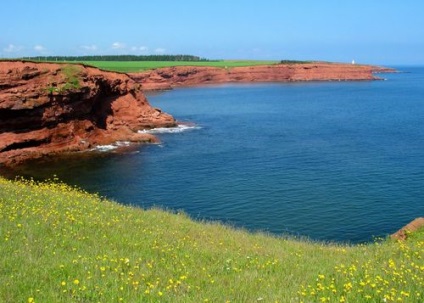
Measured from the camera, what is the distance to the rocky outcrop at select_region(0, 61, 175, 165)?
1790 inches

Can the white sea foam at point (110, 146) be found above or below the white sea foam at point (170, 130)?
below

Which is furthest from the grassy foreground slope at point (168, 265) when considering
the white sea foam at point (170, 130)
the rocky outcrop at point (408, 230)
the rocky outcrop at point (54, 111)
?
the white sea foam at point (170, 130)

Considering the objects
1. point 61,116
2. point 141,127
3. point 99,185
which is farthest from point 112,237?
point 141,127

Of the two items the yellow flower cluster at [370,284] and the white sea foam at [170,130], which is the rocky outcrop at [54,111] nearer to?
the white sea foam at [170,130]

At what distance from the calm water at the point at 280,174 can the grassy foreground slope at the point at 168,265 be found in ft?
36.0

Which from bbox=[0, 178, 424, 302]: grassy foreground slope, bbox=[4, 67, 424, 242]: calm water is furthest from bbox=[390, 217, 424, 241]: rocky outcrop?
bbox=[4, 67, 424, 242]: calm water

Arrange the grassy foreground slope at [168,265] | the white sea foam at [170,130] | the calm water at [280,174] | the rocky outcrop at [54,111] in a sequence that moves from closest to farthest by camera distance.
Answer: the grassy foreground slope at [168,265] < the calm water at [280,174] < the rocky outcrop at [54,111] < the white sea foam at [170,130]

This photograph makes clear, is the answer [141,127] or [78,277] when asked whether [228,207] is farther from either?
[141,127]

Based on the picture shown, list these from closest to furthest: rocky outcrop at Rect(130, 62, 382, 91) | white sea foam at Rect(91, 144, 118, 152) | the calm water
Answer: the calm water
white sea foam at Rect(91, 144, 118, 152)
rocky outcrop at Rect(130, 62, 382, 91)

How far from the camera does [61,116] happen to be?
49.3 meters

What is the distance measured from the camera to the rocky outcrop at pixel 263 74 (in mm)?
162875

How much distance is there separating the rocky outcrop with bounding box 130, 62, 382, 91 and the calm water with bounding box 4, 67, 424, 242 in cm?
9746

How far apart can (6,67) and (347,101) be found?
69.3 metres

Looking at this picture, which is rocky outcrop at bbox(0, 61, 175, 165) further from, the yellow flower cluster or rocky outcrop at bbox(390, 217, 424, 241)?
the yellow flower cluster
